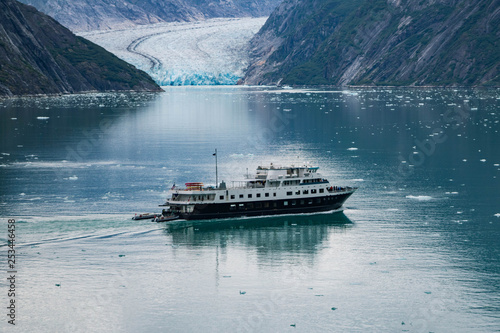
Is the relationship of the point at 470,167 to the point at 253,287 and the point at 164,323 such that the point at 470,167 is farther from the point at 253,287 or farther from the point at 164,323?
the point at 164,323

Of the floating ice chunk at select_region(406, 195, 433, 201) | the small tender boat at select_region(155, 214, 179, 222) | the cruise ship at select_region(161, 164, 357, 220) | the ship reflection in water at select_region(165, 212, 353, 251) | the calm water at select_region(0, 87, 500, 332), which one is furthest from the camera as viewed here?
the floating ice chunk at select_region(406, 195, 433, 201)

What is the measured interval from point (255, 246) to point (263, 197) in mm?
8908

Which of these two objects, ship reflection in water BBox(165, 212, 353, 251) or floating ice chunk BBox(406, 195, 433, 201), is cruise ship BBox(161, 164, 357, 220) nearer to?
ship reflection in water BBox(165, 212, 353, 251)

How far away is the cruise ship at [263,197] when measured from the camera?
56969 mm

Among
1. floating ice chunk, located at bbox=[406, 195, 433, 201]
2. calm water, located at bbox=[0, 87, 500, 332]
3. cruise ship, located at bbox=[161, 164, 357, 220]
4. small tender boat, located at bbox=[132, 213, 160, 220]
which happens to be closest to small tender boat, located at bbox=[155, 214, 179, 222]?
cruise ship, located at bbox=[161, 164, 357, 220]

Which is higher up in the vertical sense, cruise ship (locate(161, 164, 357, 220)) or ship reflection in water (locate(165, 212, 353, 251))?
cruise ship (locate(161, 164, 357, 220))

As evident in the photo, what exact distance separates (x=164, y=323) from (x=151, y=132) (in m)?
87.9

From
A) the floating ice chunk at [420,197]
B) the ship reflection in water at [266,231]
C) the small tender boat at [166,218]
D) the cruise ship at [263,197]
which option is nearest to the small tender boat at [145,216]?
the small tender boat at [166,218]

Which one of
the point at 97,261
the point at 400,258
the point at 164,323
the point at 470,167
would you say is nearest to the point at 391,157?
the point at 470,167

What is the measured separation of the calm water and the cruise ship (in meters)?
1.22

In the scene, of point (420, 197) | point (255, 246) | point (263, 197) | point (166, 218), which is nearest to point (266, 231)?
point (255, 246)

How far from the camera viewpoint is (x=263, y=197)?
57.9 m

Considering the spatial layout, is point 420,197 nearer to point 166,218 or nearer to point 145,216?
point 166,218

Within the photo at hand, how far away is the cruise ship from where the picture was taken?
57.0 meters
